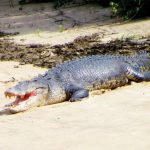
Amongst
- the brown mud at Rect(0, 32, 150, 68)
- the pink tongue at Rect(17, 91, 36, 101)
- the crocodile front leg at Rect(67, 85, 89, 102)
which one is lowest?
the brown mud at Rect(0, 32, 150, 68)

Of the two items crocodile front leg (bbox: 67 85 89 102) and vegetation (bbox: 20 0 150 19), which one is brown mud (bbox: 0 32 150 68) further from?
vegetation (bbox: 20 0 150 19)

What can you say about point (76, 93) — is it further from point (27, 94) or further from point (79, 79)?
point (27, 94)

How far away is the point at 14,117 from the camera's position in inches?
229

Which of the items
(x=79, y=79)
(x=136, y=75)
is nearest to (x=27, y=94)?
(x=79, y=79)

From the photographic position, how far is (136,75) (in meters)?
7.18

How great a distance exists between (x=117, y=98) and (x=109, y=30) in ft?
15.6

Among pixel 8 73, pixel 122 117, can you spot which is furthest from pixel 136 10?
pixel 122 117

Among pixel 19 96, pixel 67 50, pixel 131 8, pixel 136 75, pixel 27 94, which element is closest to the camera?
pixel 19 96

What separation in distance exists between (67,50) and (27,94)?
288 cm

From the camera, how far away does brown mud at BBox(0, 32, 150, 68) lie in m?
8.68

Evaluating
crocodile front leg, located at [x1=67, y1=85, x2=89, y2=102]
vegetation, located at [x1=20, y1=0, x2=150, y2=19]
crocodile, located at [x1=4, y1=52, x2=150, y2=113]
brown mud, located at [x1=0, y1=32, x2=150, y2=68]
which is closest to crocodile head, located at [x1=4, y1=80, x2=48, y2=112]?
crocodile, located at [x1=4, y1=52, x2=150, y2=113]

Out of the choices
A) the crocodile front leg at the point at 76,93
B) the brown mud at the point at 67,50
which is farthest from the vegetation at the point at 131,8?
the crocodile front leg at the point at 76,93

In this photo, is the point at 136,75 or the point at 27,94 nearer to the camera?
the point at 27,94

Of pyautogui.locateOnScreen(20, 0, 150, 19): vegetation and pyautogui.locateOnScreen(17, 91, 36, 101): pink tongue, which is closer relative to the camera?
pyautogui.locateOnScreen(17, 91, 36, 101): pink tongue
